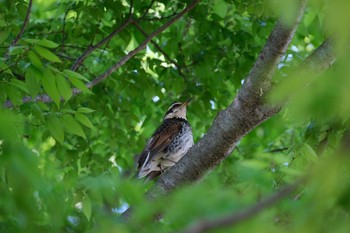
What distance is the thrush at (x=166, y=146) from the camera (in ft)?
21.3

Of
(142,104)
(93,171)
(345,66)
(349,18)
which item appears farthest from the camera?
(142,104)

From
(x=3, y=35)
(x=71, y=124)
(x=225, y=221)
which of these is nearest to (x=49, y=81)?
(x=71, y=124)

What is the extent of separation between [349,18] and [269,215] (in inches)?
25.6

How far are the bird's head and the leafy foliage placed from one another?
0.12 metres

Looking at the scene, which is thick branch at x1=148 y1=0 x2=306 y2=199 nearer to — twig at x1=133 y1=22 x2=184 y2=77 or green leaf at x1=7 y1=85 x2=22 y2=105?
green leaf at x1=7 y1=85 x2=22 y2=105

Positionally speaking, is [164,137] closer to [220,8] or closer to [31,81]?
[220,8]

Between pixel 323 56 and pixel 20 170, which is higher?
pixel 20 170

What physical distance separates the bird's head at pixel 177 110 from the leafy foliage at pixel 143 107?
123 millimetres

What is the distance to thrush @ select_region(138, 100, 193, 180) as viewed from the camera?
21.3 feet

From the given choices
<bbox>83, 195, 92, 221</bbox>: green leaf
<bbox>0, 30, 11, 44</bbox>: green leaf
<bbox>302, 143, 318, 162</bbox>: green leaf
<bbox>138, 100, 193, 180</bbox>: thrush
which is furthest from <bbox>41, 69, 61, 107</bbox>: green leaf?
<bbox>138, 100, 193, 180</bbox>: thrush

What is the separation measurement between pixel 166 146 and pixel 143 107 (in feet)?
3.31

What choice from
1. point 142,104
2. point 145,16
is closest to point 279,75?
point 145,16

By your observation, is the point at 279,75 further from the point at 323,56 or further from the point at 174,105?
the point at 174,105

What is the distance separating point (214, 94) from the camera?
22.1ft
